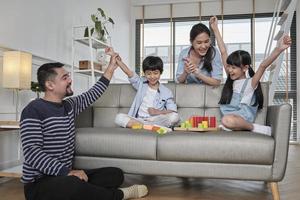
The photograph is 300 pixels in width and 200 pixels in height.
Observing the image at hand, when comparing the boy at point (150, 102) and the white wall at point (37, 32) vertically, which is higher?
the white wall at point (37, 32)

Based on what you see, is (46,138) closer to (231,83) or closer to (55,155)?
(55,155)

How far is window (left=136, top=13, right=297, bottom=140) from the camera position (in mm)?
5477

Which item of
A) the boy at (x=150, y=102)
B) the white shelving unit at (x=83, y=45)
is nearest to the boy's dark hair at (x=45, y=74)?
the boy at (x=150, y=102)

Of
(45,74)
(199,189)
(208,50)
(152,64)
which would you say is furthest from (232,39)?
(45,74)

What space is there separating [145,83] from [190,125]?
506 mm

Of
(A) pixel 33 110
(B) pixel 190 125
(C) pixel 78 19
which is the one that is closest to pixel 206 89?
(B) pixel 190 125

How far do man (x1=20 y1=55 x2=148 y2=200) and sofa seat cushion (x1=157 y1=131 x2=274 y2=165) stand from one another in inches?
11.5

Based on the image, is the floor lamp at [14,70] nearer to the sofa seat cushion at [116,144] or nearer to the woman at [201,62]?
the sofa seat cushion at [116,144]

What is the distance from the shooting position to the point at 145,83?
2293mm

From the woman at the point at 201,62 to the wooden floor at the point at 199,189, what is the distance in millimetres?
696

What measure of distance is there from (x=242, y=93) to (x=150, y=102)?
0.62 m

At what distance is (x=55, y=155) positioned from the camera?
5.07 feet

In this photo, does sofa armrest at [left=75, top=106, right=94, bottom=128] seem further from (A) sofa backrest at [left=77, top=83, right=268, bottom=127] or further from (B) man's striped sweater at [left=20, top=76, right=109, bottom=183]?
(B) man's striped sweater at [left=20, top=76, right=109, bottom=183]

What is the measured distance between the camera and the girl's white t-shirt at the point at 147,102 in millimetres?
2225
